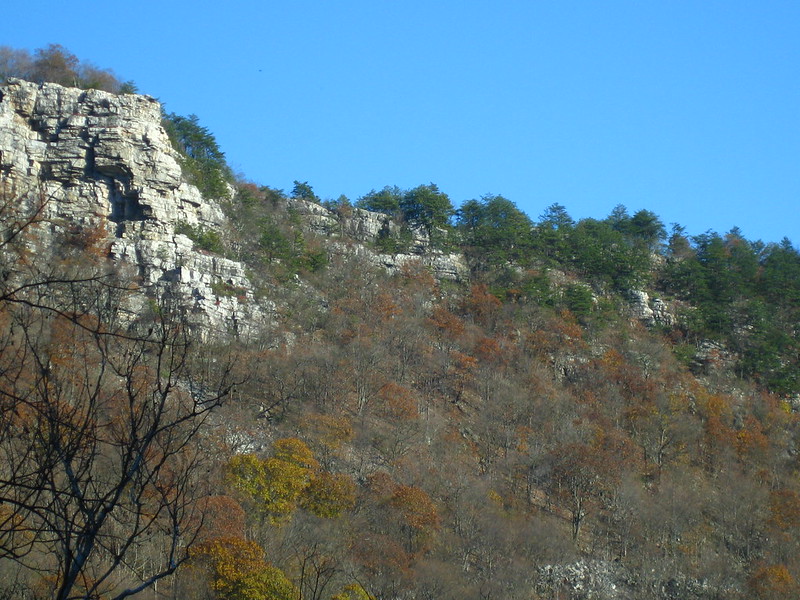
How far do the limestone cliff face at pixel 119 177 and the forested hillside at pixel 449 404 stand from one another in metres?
0.91

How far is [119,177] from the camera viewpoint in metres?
38.1

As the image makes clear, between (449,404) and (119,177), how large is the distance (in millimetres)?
16366

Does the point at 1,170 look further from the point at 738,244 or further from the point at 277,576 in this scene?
the point at 738,244

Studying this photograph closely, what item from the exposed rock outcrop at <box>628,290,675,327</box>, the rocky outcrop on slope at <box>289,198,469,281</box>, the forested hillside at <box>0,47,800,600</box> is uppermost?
the rocky outcrop on slope at <box>289,198,469,281</box>

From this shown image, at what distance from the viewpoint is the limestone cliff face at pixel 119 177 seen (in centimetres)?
3569

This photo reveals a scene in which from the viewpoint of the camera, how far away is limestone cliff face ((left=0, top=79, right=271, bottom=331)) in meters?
35.7

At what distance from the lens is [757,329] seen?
50.2 meters

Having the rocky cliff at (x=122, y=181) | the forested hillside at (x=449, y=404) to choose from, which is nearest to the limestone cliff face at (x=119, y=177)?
the rocky cliff at (x=122, y=181)

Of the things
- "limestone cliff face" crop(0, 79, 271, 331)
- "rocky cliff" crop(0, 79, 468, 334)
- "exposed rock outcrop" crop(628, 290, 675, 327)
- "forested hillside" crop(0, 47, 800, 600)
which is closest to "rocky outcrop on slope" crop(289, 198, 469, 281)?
"forested hillside" crop(0, 47, 800, 600)

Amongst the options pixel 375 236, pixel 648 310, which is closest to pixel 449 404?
pixel 375 236

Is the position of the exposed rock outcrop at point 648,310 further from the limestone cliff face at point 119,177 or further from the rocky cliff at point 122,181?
the limestone cliff face at point 119,177

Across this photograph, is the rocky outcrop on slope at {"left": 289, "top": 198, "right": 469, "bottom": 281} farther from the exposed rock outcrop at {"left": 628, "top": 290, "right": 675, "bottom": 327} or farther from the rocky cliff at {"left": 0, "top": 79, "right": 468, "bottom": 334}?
the rocky cliff at {"left": 0, "top": 79, "right": 468, "bottom": 334}

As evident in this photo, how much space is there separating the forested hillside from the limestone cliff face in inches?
35.6

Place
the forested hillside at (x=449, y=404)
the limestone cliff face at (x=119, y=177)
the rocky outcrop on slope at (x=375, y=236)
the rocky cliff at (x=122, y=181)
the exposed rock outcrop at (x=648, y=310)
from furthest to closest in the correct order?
the exposed rock outcrop at (x=648, y=310) < the rocky outcrop on slope at (x=375, y=236) < the limestone cliff face at (x=119, y=177) < the rocky cliff at (x=122, y=181) < the forested hillside at (x=449, y=404)
